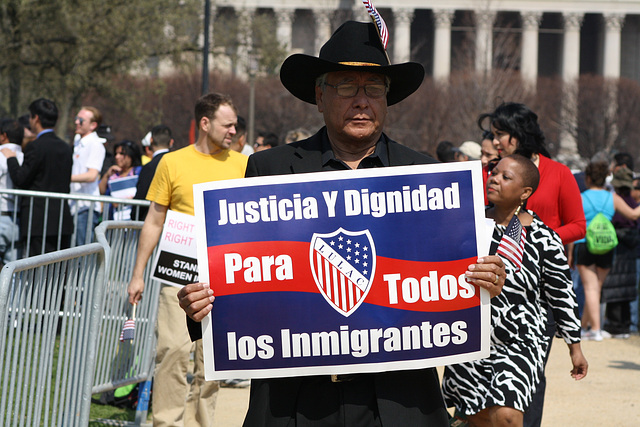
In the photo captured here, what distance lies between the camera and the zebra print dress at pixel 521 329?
508cm

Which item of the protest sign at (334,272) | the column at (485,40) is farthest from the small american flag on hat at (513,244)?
the column at (485,40)

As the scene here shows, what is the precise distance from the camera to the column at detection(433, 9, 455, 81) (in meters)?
87.6

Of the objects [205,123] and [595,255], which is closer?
[205,123]

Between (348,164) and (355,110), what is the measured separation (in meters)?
0.21

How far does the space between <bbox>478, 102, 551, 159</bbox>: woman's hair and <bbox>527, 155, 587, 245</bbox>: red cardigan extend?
193 millimetres

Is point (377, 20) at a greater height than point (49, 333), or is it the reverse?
point (377, 20)

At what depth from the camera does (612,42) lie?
89375 millimetres

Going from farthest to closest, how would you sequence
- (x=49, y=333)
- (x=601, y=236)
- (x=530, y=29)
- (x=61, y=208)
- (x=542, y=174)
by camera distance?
(x=530, y=29) < (x=601, y=236) < (x=61, y=208) < (x=542, y=174) < (x=49, y=333)

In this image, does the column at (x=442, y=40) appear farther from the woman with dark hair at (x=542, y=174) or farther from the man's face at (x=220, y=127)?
the woman with dark hair at (x=542, y=174)

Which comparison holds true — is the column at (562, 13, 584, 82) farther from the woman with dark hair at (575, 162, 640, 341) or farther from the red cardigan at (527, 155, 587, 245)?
the red cardigan at (527, 155, 587, 245)

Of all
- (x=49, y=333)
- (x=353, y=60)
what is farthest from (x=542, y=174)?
(x=49, y=333)

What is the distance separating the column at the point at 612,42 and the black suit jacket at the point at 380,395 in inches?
3514

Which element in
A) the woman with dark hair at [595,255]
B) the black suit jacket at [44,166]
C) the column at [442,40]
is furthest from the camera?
the column at [442,40]

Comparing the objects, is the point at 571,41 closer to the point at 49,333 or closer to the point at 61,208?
the point at 61,208
